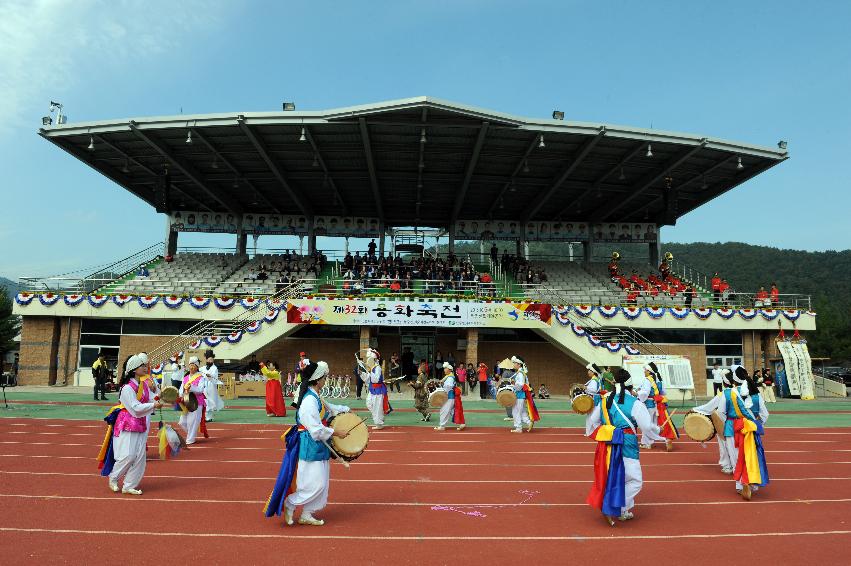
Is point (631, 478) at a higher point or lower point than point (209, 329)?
lower

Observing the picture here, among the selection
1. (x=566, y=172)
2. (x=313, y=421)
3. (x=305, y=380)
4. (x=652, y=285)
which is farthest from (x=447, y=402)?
(x=652, y=285)

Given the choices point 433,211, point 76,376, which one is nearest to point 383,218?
point 433,211

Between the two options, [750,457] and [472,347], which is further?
[472,347]

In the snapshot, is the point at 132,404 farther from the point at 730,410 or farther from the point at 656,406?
the point at 656,406

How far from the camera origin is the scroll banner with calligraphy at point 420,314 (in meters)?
24.2

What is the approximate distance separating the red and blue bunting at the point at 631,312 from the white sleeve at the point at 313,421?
22913 mm

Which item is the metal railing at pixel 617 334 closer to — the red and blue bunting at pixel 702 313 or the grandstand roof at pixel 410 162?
the red and blue bunting at pixel 702 313

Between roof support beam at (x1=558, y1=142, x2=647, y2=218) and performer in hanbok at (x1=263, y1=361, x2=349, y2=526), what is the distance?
24.1 metres

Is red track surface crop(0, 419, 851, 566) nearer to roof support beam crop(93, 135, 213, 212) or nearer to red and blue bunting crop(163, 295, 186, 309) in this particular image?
red and blue bunting crop(163, 295, 186, 309)

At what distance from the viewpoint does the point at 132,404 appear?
7738 millimetres

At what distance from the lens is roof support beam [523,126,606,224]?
25422mm

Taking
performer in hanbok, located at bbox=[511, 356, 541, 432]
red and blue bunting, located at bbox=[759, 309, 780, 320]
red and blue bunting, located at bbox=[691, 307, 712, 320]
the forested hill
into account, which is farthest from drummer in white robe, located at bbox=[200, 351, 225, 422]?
the forested hill

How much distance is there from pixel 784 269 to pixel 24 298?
311 ft

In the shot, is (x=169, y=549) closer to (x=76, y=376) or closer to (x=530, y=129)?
(x=530, y=129)
